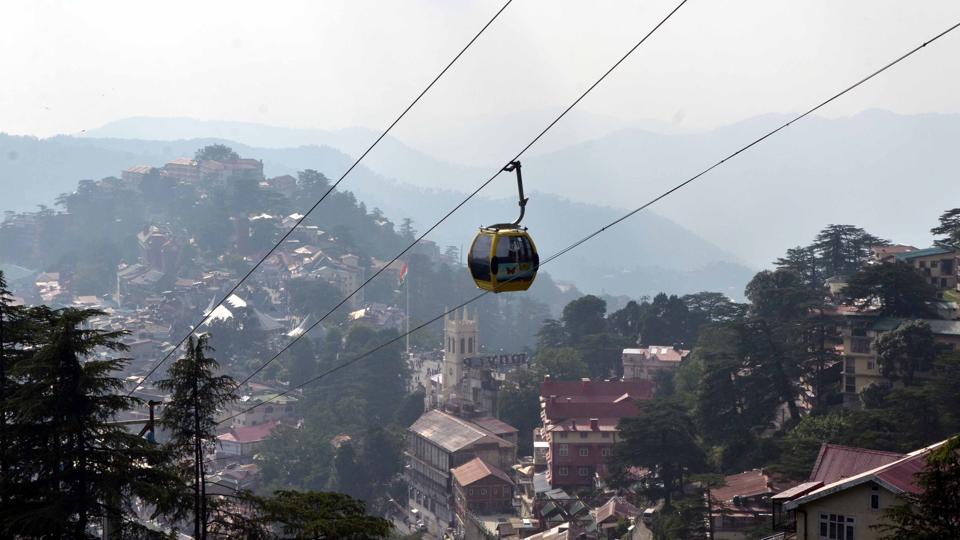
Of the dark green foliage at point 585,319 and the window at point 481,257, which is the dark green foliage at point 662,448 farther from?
the dark green foliage at point 585,319

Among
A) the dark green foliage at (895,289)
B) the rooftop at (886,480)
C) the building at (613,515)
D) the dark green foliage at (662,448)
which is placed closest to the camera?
the rooftop at (886,480)

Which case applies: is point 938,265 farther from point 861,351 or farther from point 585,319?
point 585,319

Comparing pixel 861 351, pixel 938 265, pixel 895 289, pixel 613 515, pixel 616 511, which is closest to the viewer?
pixel 613 515

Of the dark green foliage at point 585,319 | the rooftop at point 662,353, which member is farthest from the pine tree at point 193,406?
the dark green foliage at point 585,319

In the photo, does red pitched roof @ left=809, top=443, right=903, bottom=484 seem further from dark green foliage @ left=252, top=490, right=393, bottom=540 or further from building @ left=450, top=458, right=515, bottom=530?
building @ left=450, top=458, right=515, bottom=530

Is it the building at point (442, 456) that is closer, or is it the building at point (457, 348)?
the building at point (442, 456)

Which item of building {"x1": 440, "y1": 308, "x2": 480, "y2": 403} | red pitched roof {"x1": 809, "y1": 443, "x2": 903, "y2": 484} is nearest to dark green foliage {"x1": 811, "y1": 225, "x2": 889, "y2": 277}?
building {"x1": 440, "y1": 308, "x2": 480, "y2": 403}

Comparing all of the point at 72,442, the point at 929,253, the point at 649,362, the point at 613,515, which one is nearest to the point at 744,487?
the point at 613,515
